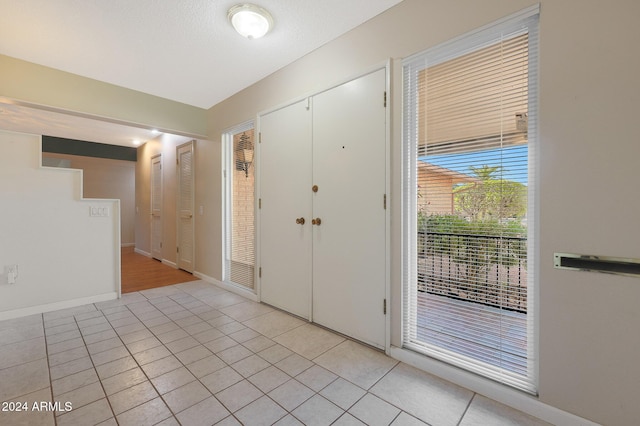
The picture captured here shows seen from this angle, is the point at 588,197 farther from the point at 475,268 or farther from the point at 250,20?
the point at 250,20

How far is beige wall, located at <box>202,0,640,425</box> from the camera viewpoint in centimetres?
120

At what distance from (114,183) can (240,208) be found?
20.8 feet

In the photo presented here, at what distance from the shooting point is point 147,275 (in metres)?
4.43

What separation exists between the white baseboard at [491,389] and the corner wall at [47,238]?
350cm

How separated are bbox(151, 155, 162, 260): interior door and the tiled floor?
3.00 meters

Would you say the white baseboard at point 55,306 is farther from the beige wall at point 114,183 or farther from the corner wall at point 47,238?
the beige wall at point 114,183

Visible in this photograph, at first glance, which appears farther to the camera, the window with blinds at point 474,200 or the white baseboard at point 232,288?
the white baseboard at point 232,288

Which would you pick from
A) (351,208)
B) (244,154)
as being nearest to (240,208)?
(244,154)

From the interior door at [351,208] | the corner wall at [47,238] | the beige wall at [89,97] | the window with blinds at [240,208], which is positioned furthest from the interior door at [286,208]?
the corner wall at [47,238]

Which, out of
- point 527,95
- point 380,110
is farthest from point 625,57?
point 380,110

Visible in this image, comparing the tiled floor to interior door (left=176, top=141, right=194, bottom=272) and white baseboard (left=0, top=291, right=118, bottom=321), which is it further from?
interior door (left=176, top=141, right=194, bottom=272)

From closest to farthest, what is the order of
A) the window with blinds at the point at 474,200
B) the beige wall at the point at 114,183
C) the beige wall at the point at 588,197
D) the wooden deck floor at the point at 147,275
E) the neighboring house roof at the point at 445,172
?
the beige wall at the point at 588,197 < the window with blinds at the point at 474,200 < the neighboring house roof at the point at 445,172 < the wooden deck floor at the point at 147,275 < the beige wall at the point at 114,183

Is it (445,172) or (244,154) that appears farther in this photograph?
(244,154)

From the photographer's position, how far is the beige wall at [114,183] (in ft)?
23.5
